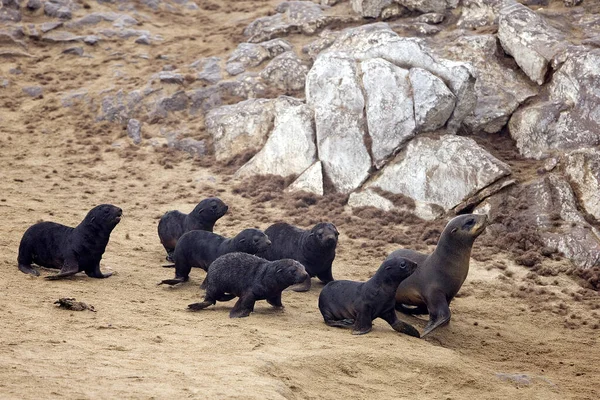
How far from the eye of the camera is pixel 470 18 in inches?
713

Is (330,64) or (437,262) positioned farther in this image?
(330,64)

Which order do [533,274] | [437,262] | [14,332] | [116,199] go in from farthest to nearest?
[116,199], [533,274], [437,262], [14,332]

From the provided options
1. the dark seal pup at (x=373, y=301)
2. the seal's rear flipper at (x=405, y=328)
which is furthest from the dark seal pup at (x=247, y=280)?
the seal's rear flipper at (x=405, y=328)

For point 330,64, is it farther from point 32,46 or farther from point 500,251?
point 32,46

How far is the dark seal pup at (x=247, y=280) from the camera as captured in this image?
393 inches

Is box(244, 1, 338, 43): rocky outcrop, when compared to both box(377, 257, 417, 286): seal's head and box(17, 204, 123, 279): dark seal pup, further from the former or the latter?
box(377, 257, 417, 286): seal's head

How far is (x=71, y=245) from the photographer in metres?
11.2

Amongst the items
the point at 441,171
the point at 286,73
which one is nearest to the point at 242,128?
the point at 286,73

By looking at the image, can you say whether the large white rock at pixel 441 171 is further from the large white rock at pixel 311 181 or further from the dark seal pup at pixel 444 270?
the dark seal pup at pixel 444 270

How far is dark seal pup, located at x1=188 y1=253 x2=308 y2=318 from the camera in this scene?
9992 millimetres

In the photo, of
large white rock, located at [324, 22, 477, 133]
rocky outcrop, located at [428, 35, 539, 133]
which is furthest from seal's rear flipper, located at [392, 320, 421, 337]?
rocky outcrop, located at [428, 35, 539, 133]

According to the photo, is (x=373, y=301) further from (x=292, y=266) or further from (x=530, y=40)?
(x=530, y=40)

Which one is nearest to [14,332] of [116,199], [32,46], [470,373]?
[470,373]

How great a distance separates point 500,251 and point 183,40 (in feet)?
40.4
